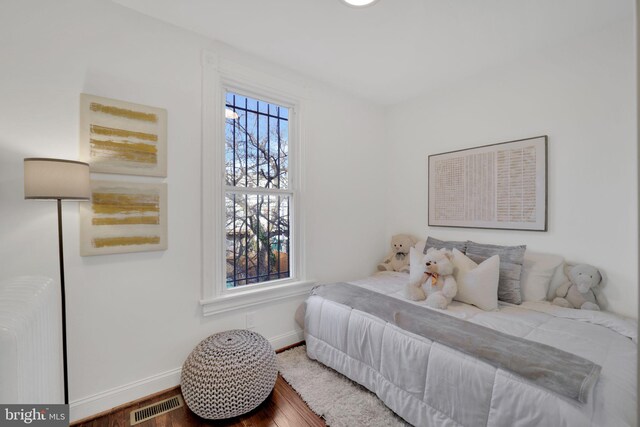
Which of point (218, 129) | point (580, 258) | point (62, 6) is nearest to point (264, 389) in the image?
point (218, 129)

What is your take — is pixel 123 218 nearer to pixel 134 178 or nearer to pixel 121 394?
pixel 134 178

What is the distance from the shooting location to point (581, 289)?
6.39 ft

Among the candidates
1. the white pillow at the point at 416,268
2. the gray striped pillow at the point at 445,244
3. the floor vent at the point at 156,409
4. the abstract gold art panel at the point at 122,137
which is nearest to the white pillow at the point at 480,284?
the white pillow at the point at 416,268

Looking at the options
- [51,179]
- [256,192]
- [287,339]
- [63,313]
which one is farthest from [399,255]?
[51,179]

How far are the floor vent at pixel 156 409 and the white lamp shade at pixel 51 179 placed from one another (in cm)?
137

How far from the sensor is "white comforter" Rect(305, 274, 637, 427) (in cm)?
113

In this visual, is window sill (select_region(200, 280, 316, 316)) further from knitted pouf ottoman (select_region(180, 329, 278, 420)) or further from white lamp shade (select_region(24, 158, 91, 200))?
white lamp shade (select_region(24, 158, 91, 200))

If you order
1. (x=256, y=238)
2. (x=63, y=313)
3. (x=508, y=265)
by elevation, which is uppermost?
(x=256, y=238)

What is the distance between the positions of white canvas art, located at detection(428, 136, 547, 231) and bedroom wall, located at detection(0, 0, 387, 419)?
1993 millimetres

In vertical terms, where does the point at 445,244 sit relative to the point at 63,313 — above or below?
above

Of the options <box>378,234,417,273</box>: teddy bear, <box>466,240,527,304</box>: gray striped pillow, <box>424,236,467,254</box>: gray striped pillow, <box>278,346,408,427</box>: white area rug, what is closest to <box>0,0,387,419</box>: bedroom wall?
<box>278,346,408,427</box>: white area rug

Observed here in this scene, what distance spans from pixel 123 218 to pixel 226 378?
1.20 m

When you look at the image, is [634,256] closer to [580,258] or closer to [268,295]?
[580,258]

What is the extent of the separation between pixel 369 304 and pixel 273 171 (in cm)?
142
